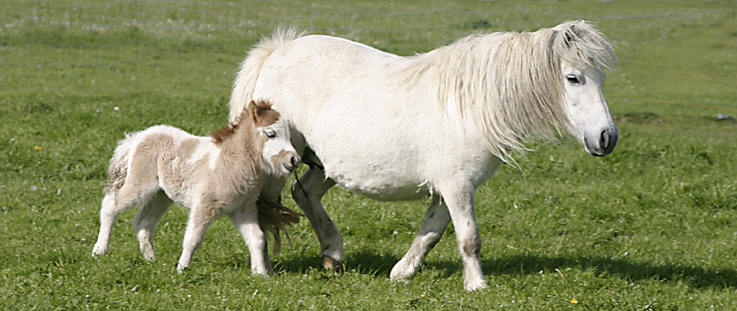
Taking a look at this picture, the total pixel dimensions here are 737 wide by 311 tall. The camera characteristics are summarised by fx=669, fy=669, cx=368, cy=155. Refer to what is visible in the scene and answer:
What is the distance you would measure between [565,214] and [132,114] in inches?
284

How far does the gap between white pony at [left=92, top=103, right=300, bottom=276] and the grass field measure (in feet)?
1.00

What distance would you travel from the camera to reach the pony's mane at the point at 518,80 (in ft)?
15.9

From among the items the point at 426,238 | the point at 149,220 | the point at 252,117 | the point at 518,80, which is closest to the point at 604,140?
the point at 518,80

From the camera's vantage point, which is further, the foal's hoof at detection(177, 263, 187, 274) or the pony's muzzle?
the pony's muzzle

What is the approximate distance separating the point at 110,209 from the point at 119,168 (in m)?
0.38

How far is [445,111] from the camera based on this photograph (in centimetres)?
508

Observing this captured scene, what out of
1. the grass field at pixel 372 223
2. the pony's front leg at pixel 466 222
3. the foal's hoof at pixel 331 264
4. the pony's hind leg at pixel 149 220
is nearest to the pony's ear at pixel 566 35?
the grass field at pixel 372 223

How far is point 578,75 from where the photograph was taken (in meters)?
4.77

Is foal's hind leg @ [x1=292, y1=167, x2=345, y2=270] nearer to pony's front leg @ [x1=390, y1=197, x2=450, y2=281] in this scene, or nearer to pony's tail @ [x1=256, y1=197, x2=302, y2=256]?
pony's tail @ [x1=256, y1=197, x2=302, y2=256]

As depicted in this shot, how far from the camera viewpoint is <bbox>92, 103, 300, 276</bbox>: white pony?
18.0ft

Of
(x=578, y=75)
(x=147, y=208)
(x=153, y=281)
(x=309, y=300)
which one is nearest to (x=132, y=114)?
(x=147, y=208)

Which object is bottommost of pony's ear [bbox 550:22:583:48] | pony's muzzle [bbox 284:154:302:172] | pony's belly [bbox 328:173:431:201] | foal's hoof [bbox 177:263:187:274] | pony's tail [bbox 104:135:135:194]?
foal's hoof [bbox 177:263:187:274]

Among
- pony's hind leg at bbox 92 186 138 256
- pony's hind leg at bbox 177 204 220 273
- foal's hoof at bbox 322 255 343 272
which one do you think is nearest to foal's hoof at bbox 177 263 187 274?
pony's hind leg at bbox 177 204 220 273

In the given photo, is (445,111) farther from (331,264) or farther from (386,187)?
(331,264)
